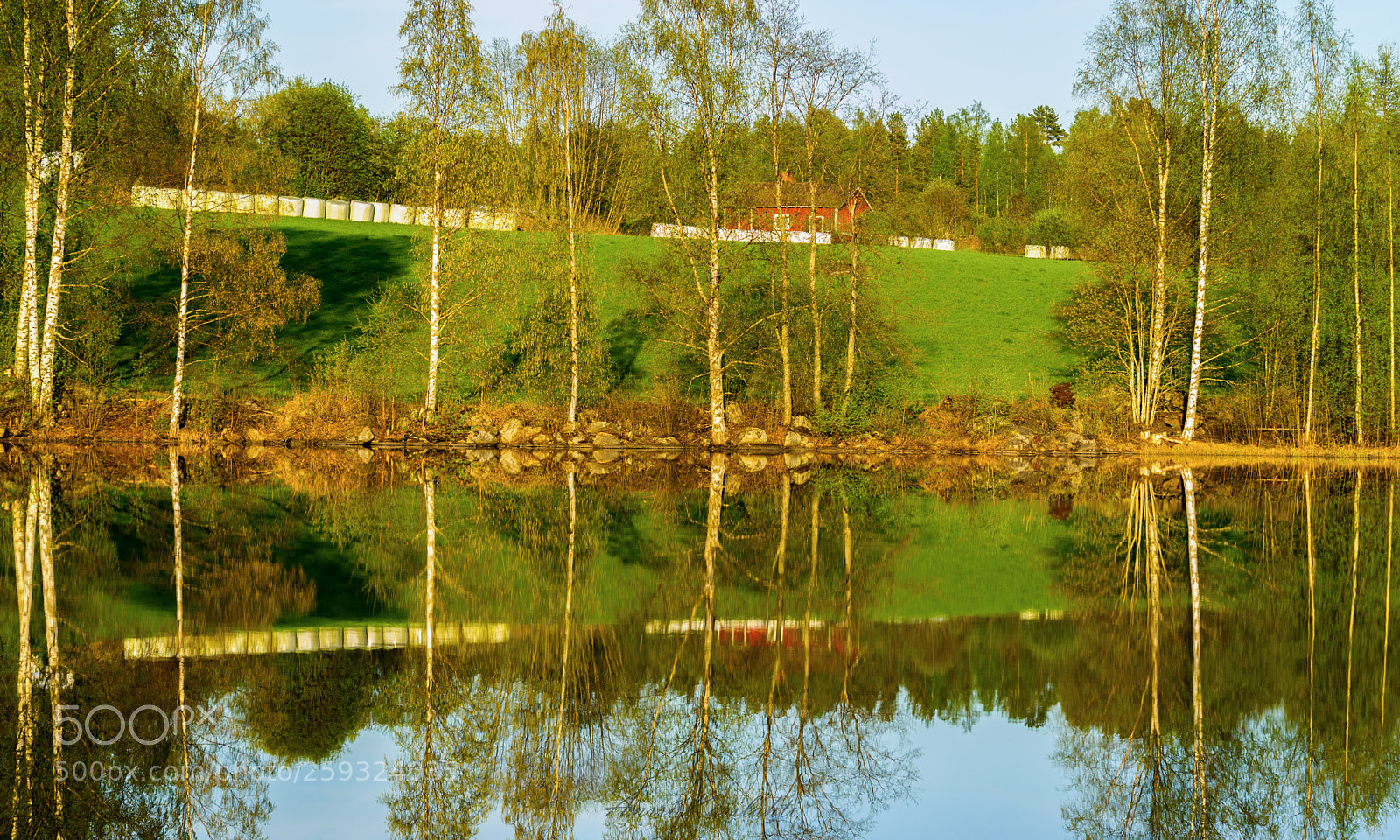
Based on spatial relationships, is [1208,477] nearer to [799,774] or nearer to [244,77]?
[799,774]

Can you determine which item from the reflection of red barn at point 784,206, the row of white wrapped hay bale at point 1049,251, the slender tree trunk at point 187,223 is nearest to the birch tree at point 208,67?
the slender tree trunk at point 187,223

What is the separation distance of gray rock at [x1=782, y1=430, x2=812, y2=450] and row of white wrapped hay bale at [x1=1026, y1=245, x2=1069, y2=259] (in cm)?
3804

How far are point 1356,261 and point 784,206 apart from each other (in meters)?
16.7

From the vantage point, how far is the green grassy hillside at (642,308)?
34.2 metres

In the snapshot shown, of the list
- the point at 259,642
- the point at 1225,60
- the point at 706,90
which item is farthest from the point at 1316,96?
the point at 259,642

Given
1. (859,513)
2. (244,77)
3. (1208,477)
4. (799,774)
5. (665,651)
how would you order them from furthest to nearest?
1. (244,77)
2. (1208,477)
3. (859,513)
4. (665,651)
5. (799,774)

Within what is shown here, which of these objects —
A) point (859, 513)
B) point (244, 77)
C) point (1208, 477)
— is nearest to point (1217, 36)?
point (1208, 477)

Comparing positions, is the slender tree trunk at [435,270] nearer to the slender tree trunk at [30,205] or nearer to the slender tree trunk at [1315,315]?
the slender tree trunk at [30,205]

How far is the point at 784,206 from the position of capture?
31.8 m

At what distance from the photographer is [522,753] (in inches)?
254

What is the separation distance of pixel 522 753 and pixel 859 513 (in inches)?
450

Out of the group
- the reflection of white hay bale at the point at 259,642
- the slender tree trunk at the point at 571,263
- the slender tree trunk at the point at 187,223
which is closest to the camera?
the reflection of white hay bale at the point at 259,642

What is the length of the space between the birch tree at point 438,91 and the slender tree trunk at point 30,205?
8789mm

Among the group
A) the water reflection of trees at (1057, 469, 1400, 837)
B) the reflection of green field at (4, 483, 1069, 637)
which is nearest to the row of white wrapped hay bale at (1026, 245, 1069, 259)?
the reflection of green field at (4, 483, 1069, 637)
